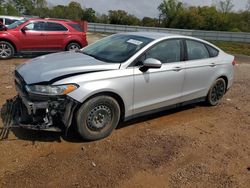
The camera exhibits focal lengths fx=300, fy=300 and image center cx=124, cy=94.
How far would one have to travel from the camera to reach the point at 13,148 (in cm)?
413

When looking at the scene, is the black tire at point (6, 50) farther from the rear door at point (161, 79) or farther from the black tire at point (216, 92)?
the black tire at point (216, 92)

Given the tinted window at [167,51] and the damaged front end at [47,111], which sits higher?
the tinted window at [167,51]

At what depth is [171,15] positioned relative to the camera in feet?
201

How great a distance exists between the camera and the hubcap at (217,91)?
6.41 meters

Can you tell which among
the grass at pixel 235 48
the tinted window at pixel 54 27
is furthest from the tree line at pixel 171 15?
the tinted window at pixel 54 27

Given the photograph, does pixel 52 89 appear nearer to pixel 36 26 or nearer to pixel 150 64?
pixel 150 64

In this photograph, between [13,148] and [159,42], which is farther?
[159,42]

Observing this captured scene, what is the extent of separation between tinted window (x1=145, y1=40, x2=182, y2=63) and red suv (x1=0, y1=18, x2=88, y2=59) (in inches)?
293

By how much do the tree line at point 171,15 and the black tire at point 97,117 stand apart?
5071cm

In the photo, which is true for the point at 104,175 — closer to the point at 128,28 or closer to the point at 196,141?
the point at 196,141

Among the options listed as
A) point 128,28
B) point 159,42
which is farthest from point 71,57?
point 128,28

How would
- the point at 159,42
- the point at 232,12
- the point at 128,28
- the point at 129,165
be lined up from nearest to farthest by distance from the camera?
the point at 129,165 → the point at 159,42 → the point at 128,28 → the point at 232,12

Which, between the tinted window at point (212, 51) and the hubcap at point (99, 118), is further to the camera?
the tinted window at point (212, 51)

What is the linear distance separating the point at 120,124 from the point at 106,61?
3.78 ft
